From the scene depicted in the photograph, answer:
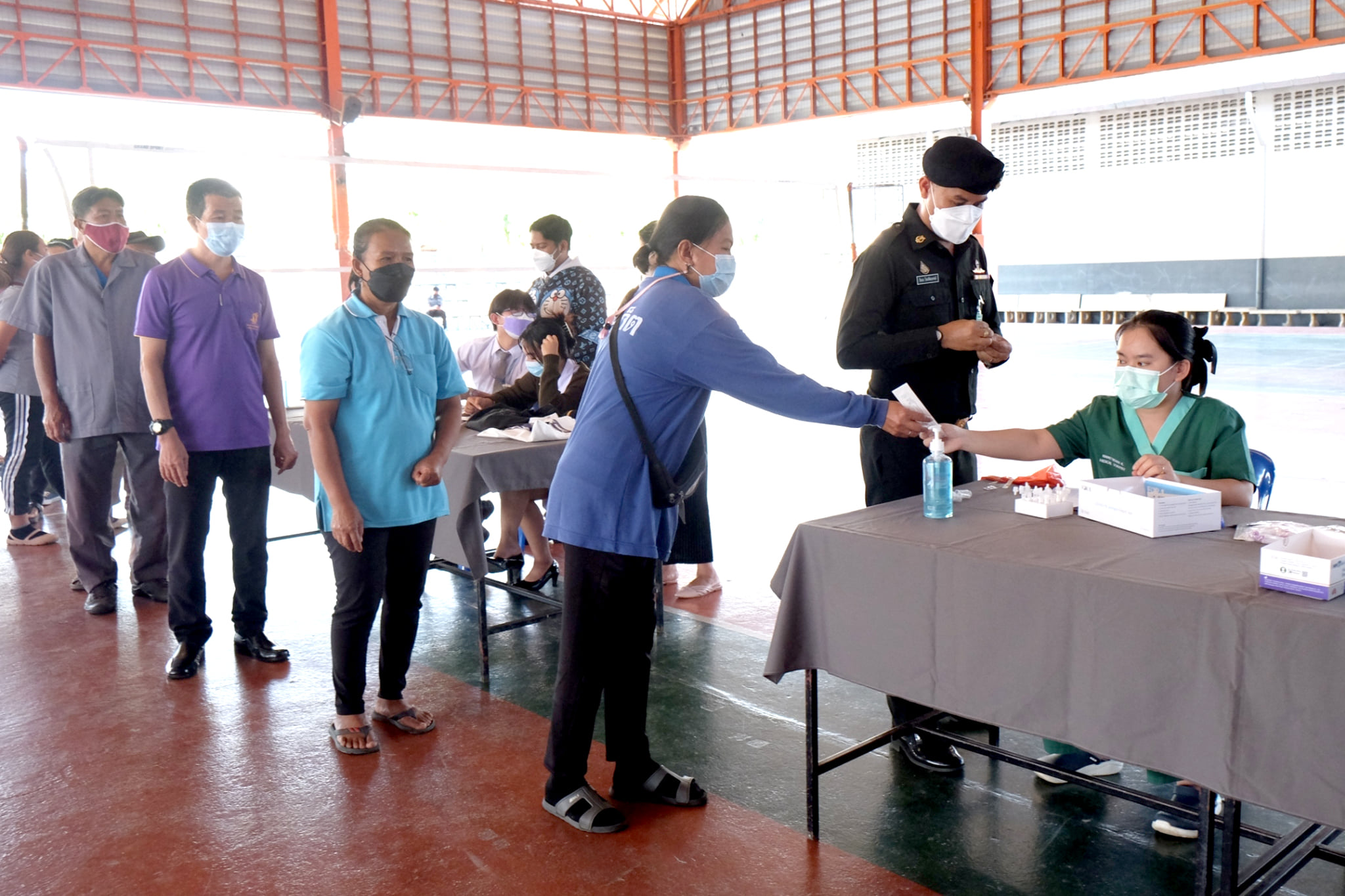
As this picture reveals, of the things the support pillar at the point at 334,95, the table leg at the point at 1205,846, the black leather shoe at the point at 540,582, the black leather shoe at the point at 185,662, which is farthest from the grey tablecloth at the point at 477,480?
the support pillar at the point at 334,95

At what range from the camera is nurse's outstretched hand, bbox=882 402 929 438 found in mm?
2434

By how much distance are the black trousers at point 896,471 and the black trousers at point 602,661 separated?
27.5 inches

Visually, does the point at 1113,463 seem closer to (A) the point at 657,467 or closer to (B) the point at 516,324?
(A) the point at 657,467

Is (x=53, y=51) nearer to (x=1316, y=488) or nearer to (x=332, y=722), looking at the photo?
(x=332, y=722)

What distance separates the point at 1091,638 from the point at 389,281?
1887 mm

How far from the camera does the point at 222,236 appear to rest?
3.52 metres

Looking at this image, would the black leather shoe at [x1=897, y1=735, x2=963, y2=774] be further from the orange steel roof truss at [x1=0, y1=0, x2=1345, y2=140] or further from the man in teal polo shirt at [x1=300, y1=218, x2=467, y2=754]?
the orange steel roof truss at [x1=0, y1=0, x2=1345, y2=140]

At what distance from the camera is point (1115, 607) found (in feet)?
6.18

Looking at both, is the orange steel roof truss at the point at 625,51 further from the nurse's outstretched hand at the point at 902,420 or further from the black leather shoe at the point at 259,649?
the nurse's outstretched hand at the point at 902,420

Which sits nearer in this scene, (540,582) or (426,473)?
(426,473)

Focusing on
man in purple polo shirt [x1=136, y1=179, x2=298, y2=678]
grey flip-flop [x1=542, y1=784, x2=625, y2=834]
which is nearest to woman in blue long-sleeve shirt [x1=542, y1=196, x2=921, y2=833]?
grey flip-flop [x1=542, y1=784, x2=625, y2=834]

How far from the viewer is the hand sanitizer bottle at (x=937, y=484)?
2375mm

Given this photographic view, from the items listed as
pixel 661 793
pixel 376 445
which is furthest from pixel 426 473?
pixel 661 793

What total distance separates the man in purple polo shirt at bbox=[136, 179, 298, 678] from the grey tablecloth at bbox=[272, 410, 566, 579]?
286 mm
